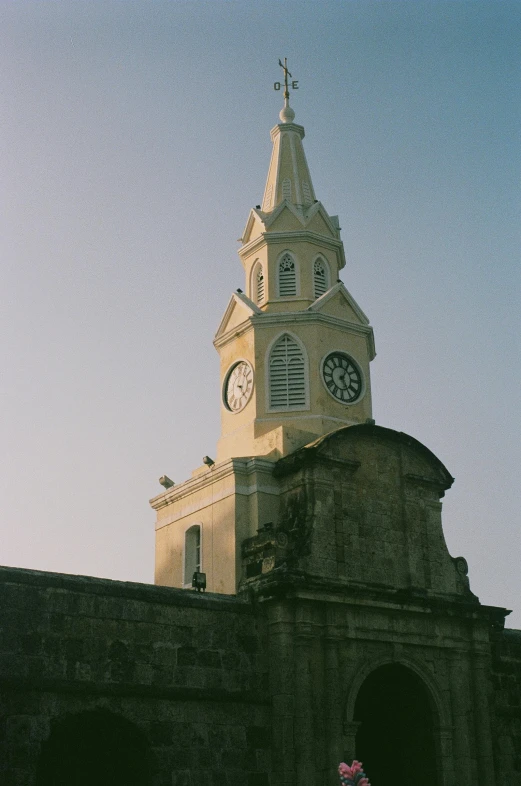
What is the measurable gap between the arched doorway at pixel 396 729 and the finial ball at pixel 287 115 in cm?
2025

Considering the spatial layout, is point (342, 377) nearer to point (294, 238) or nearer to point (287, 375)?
point (287, 375)

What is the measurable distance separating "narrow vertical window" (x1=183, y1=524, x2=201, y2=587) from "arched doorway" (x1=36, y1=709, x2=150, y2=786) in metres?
7.09

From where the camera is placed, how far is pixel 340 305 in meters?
31.7

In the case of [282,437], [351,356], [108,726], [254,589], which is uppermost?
[351,356]

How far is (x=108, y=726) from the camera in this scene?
2169 cm

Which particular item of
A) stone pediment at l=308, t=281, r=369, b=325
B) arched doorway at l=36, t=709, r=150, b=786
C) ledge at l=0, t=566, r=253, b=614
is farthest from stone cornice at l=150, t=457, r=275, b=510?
arched doorway at l=36, t=709, r=150, b=786

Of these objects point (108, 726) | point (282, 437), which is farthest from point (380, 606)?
point (108, 726)

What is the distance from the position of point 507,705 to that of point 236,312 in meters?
14.6

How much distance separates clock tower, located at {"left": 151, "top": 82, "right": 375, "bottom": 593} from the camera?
27.3 meters

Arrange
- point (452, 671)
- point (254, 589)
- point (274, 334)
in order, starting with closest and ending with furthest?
point (254, 589) → point (452, 671) → point (274, 334)

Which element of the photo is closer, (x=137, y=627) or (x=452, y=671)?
(x=137, y=627)

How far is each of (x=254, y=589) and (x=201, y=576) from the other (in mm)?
2027

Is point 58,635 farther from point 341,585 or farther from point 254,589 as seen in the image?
point 341,585

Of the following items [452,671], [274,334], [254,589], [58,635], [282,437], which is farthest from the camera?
[274,334]
